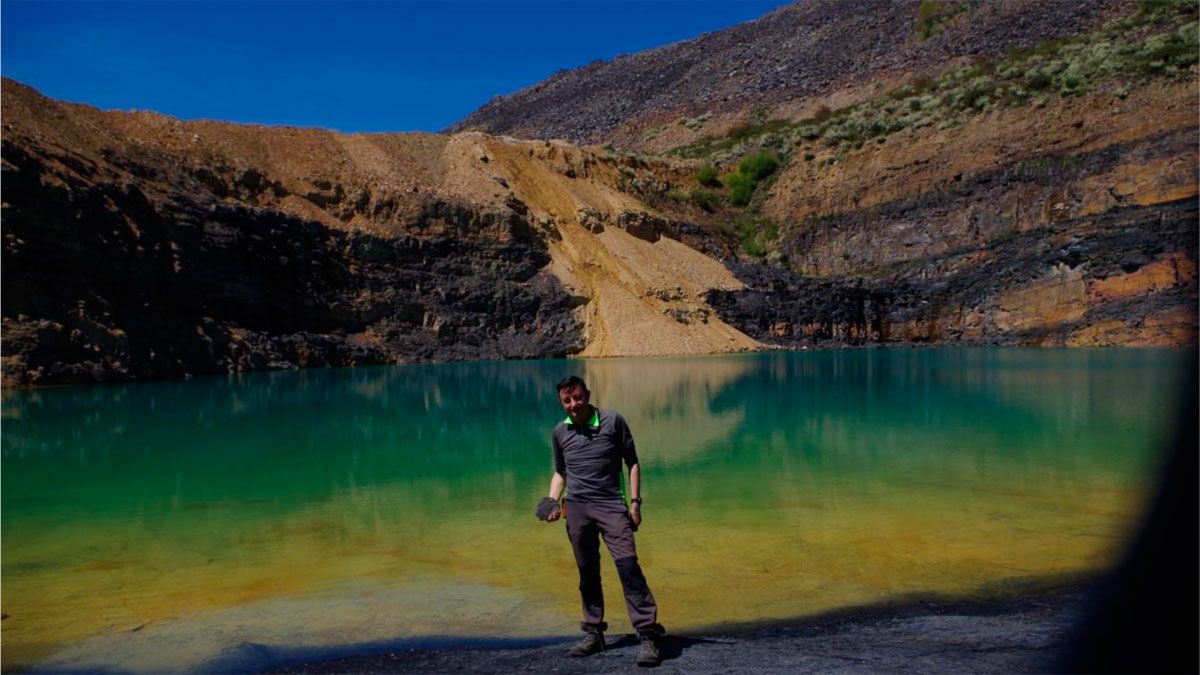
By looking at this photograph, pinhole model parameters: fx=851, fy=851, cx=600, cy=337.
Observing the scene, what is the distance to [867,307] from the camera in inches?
1875

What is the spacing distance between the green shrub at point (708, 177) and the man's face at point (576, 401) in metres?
57.6

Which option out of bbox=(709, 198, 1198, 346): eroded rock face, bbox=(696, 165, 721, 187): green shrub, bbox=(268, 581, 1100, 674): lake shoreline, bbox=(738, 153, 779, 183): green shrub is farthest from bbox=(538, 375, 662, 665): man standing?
bbox=(696, 165, 721, 187): green shrub

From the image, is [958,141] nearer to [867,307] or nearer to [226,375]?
[867,307]

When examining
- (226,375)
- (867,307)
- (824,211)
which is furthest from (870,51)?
(226,375)

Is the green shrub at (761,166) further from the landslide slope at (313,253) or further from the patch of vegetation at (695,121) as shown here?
the patch of vegetation at (695,121)

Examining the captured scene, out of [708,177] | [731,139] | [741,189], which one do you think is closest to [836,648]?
[741,189]

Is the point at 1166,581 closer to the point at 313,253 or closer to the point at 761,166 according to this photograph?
the point at 313,253

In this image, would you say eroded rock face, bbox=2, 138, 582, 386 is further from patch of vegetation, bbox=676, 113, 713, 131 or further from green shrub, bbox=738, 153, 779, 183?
patch of vegetation, bbox=676, 113, 713, 131

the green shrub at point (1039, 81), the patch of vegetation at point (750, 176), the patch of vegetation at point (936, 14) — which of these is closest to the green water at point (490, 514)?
the green shrub at point (1039, 81)

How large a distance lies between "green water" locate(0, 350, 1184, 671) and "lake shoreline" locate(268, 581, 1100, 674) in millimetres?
382

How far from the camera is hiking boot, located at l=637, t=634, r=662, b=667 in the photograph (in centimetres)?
476

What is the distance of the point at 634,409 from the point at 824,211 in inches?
1512

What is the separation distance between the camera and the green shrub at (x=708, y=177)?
61.4 meters

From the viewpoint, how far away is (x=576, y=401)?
5309 mm
